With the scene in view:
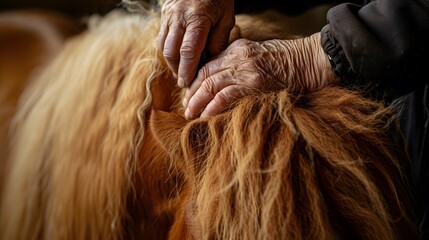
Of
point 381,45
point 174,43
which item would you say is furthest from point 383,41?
point 174,43

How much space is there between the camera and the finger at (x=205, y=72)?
0.58 metres

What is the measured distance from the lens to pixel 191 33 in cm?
59

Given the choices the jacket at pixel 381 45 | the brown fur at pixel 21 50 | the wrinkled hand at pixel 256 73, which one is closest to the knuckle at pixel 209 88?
the wrinkled hand at pixel 256 73

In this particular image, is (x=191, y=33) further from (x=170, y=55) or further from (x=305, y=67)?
(x=305, y=67)

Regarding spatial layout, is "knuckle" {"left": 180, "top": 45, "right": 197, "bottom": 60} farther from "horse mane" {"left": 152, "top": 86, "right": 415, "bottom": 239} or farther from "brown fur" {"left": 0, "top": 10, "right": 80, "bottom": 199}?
"brown fur" {"left": 0, "top": 10, "right": 80, "bottom": 199}

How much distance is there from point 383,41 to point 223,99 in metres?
0.19

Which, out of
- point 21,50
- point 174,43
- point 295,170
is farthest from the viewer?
point 21,50

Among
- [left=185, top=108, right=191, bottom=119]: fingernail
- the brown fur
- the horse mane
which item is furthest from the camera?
the brown fur

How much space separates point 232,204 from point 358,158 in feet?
0.46

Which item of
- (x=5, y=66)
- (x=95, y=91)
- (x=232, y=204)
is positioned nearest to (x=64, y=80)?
(x=95, y=91)

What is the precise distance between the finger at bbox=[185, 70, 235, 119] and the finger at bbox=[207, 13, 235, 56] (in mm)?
58

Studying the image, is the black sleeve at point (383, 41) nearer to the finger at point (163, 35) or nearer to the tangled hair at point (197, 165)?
the tangled hair at point (197, 165)

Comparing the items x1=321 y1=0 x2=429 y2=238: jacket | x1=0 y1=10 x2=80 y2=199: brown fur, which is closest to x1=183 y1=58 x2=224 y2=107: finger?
x1=321 y1=0 x2=429 y2=238: jacket

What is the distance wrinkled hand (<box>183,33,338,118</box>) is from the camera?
556 mm
